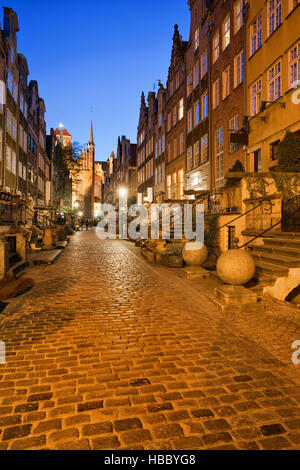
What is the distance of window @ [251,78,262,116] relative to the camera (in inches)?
602

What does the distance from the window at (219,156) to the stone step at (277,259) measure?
1183cm

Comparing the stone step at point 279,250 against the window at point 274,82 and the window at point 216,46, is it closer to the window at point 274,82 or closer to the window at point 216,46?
the window at point 274,82

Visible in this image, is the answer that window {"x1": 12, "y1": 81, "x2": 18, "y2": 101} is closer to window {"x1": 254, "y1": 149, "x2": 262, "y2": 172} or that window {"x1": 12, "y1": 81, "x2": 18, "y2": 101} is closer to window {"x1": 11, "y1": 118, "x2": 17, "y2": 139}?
window {"x1": 11, "y1": 118, "x2": 17, "y2": 139}

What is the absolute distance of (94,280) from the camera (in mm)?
8867

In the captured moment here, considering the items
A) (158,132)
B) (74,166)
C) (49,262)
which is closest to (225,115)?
(49,262)

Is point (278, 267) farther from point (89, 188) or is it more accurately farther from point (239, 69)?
point (89, 188)

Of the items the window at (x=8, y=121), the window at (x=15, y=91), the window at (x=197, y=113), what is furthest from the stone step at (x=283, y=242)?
the window at (x=15, y=91)

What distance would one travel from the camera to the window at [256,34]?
1517 centimetres

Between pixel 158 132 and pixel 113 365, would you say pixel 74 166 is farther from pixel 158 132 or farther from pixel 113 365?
pixel 113 365

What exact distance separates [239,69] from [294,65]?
5720mm

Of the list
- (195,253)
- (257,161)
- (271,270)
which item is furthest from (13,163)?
(271,270)

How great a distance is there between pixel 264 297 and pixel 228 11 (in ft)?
65.4

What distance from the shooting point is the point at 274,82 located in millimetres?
13961

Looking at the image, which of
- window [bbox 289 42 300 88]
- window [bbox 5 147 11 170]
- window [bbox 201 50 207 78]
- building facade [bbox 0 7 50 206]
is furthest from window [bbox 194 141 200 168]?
window [bbox 5 147 11 170]
